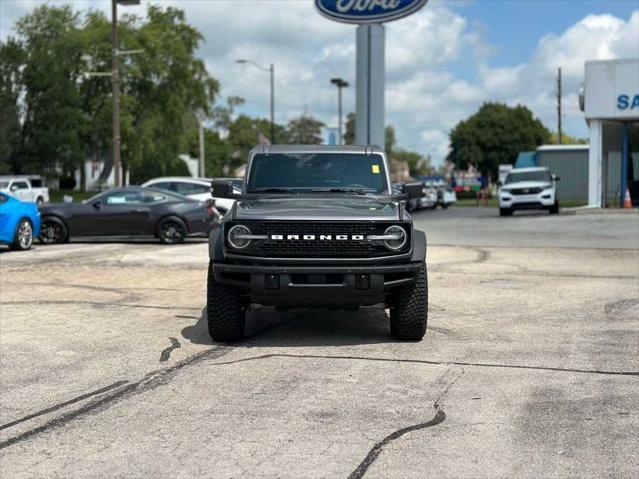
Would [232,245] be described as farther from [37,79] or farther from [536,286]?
[37,79]

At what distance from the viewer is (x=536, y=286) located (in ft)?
38.7

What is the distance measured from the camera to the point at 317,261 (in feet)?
23.5

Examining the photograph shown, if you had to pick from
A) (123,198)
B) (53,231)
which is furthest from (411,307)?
(53,231)

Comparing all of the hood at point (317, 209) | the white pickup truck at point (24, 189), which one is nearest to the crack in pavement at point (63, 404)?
the hood at point (317, 209)

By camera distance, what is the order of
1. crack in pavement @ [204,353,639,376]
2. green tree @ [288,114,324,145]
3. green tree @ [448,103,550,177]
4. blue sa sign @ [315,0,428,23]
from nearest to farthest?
1. crack in pavement @ [204,353,639,376]
2. blue sa sign @ [315,0,428,23]
3. green tree @ [448,103,550,177]
4. green tree @ [288,114,324,145]

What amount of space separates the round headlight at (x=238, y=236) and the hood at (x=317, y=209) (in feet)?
0.31

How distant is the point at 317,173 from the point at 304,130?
12287cm

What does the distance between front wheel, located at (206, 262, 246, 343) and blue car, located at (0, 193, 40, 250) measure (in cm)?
1084

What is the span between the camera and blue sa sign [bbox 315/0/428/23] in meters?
28.9

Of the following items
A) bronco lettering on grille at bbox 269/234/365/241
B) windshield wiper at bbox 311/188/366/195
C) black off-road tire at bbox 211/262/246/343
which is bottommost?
black off-road tire at bbox 211/262/246/343

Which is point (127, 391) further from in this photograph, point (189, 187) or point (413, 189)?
point (189, 187)

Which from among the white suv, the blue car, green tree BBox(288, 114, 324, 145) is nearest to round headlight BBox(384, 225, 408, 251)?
the blue car

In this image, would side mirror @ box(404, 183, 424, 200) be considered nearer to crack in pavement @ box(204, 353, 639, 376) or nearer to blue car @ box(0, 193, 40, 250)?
crack in pavement @ box(204, 353, 639, 376)

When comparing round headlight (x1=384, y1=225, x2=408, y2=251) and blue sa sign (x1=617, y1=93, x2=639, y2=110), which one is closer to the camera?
round headlight (x1=384, y1=225, x2=408, y2=251)
